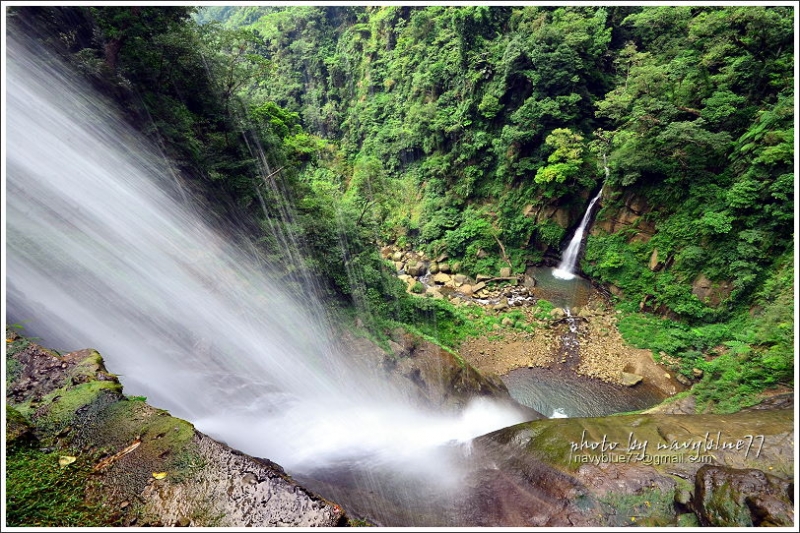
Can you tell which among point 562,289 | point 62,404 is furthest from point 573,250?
point 62,404

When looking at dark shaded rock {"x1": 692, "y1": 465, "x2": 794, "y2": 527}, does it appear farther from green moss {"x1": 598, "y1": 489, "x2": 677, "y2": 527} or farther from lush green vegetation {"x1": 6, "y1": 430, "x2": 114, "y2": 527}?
lush green vegetation {"x1": 6, "y1": 430, "x2": 114, "y2": 527}

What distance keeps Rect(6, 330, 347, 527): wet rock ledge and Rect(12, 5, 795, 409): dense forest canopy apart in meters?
6.54

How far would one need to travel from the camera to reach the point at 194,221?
9570mm

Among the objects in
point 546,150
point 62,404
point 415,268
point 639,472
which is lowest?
point 62,404

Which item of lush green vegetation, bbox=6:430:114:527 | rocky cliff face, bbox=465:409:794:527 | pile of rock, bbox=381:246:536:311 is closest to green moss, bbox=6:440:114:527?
lush green vegetation, bbox=6:430:114:527

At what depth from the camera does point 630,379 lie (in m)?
12.9

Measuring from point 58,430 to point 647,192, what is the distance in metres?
20.1

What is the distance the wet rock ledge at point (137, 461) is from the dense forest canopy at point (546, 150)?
21.5ft

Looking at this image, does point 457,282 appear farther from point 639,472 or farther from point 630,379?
point 639,472

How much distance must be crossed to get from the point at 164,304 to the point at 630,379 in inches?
577

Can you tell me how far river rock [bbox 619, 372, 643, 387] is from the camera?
1279cm

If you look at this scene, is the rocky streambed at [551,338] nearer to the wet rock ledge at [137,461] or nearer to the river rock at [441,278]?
the river rock at [441,278]

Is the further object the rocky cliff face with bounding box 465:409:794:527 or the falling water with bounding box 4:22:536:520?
the falling water with bounding box 4:22:536:520

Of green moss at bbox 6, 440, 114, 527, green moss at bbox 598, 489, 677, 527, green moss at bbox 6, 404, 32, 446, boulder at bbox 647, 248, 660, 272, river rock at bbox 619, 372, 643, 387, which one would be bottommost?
green moss at bbox 6, 440, 114, 527
